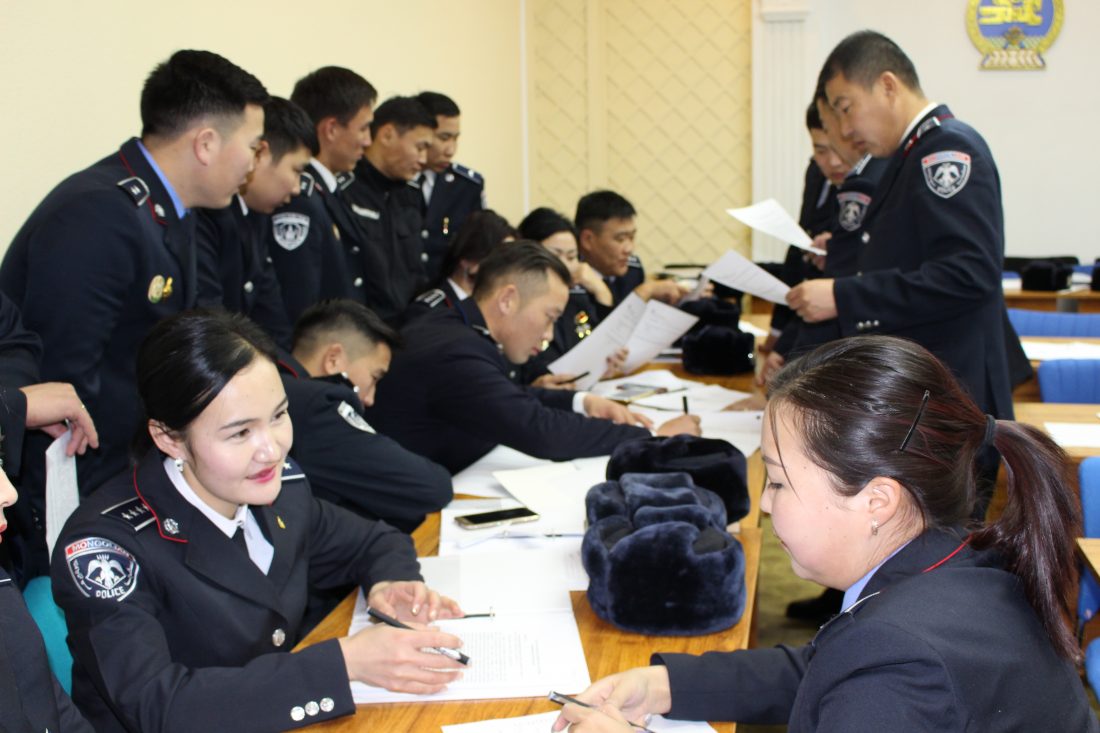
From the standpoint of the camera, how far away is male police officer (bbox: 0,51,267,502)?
6.64ft

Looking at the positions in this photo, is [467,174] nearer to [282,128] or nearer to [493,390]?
[282,128]

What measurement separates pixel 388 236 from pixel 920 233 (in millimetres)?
2111

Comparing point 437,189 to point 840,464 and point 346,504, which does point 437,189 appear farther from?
point 840,464

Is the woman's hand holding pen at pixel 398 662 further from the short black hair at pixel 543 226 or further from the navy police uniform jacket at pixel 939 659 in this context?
the short black hair at pixel 543 226

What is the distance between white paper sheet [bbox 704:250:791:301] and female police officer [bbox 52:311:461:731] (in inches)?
58.9

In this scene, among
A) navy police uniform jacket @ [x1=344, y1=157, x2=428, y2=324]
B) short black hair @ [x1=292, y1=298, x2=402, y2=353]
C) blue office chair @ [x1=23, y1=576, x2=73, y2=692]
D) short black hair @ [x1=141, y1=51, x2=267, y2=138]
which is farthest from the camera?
navy police uniform jacket @ [x1=344, y1=157, x2=428, y2=324]

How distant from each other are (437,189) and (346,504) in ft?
8.09

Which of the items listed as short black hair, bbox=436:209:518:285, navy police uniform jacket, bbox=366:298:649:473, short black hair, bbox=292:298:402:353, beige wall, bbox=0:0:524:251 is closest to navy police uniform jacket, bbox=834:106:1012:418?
navy police uniform jacket, bbox=366:298:649:473

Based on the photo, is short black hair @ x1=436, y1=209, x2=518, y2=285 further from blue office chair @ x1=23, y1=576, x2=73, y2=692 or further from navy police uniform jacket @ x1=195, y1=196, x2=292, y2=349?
blue office chair @ x1=23, y1=576, x2=73, y2=692

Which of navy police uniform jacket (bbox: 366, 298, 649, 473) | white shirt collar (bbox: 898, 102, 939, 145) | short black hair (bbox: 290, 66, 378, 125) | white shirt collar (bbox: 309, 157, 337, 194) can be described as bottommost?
navy police uniform jacket (bbox: 366, 298, 649, 473)

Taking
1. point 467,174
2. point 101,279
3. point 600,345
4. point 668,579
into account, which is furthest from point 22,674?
point 467,174

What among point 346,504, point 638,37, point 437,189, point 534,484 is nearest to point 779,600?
point 534,484

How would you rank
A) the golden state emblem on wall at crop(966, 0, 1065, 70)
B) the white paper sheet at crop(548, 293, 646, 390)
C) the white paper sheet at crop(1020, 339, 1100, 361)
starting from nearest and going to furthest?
1. the white paper sheet at crop(548, 293, 646, 390)
2. the white paper sheet at crop(1020, 339, 1100, 361)
3. the golden state emblem on wall at crop(966, 0, 1065, 70)

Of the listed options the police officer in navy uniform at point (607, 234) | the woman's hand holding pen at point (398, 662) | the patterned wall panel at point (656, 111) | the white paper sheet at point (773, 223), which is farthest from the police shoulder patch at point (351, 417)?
the patterned wall panel at point (656, 111)
